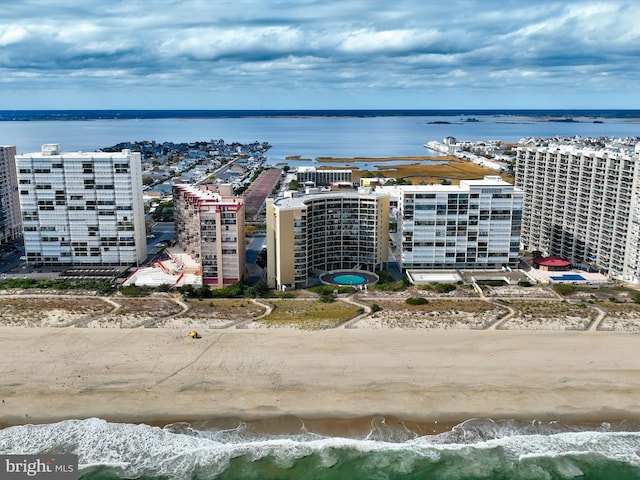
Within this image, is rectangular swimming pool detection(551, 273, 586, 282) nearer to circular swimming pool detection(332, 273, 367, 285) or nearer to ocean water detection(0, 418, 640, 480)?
circular swimming pool detection(332, 273, 367, 285)

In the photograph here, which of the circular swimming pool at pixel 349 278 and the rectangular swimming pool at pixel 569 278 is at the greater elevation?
the circular swimming pool at pixel 349 278

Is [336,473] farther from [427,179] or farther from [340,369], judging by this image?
[427,179]

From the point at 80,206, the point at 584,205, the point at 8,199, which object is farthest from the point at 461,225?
the point at 8,199

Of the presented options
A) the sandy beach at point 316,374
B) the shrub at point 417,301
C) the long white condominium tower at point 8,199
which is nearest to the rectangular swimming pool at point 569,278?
the sandy beach at point 316,374

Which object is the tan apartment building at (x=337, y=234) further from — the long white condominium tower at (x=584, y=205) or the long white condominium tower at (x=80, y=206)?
the long white condominium tower at (x=584, y=205)

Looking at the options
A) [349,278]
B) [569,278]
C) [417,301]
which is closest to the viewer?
[417,301]

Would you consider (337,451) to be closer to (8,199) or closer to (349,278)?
(349,278)
